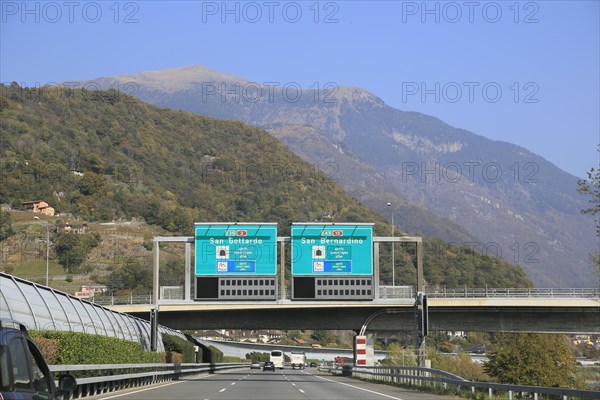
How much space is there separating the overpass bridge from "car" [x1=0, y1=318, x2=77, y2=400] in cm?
6174

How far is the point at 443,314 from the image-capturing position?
77500 mm

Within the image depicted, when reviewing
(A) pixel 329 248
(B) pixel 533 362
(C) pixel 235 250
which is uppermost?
(A) pixel 329 248

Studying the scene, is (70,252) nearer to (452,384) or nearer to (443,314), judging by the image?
(443,314)

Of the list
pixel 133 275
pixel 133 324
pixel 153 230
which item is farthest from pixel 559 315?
pixel 153 230

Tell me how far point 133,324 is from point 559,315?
37.3 metres

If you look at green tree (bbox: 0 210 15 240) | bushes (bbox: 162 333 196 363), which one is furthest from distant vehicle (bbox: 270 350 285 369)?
green tree (bbox: 0 210 15 240)

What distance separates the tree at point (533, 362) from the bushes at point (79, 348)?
46552 mm

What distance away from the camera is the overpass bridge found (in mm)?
73625

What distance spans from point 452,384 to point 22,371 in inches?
1039

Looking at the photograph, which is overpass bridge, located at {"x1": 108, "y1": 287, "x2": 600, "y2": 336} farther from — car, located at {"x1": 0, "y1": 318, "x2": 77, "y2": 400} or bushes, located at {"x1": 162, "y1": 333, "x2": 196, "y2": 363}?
car, located at {"x1": 0, "y1": 318, "x2": 77, "y2": 400}

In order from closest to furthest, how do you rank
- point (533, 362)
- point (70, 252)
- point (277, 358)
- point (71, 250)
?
point (533, 362) → point (277, 358) → point (70, 252) → point (71, 250)

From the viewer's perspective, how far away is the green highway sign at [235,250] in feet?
193

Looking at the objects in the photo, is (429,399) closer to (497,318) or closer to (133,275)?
(497,318)

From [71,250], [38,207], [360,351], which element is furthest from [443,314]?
[38,207]
